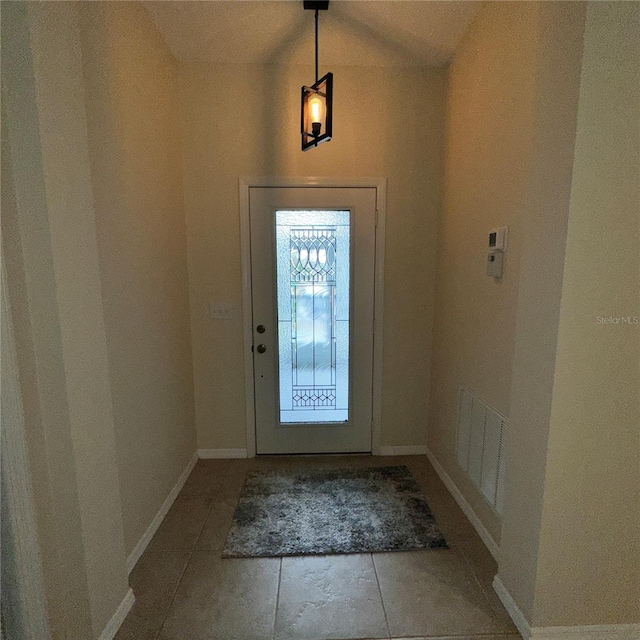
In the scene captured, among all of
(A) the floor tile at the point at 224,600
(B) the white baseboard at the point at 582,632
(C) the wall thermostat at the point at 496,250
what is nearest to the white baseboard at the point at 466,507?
(B) the white baseboard at the point at 582,632

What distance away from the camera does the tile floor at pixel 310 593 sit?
4.09ft

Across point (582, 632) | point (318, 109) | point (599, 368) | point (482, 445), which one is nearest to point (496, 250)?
point (599, 368)

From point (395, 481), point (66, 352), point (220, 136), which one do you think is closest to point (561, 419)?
point (395, 481)

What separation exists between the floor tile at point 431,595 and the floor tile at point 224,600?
1.66ft

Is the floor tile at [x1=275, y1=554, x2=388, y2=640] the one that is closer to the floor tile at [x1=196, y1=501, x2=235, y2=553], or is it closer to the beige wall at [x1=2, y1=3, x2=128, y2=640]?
A: the floor tile at [x1=196, y1=501, x2=235, y2=553]

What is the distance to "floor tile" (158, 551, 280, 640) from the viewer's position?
1240 millimetres

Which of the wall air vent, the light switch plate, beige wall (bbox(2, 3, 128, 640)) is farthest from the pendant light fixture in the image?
the wall air vent

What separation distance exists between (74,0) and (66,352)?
1.13 metres

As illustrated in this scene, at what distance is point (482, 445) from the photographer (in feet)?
5.59

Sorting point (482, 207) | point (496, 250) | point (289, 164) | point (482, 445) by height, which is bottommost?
point (482, 445)

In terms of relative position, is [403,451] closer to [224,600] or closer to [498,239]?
[224,600]

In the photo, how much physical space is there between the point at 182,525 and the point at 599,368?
208 centimetres

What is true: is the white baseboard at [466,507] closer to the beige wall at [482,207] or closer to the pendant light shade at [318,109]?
the beige wall at [482,207]

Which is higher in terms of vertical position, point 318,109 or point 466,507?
point 318,109
